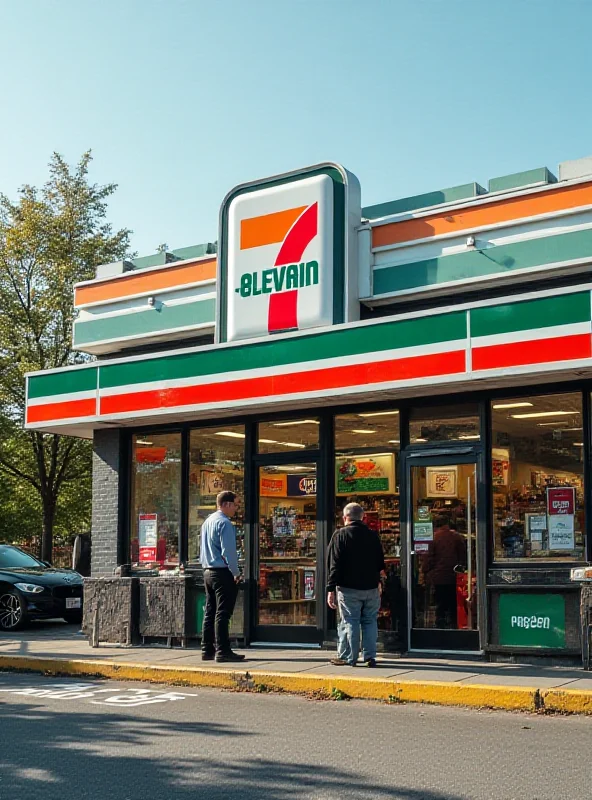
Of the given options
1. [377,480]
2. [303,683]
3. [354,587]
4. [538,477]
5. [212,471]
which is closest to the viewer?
[303,683]

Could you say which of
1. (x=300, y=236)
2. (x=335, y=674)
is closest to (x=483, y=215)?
(x=300, y=236)

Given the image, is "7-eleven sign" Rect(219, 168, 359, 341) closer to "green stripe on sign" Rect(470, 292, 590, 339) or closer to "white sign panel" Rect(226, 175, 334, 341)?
"white sign panel" Rect(226, 175, 334, 341)

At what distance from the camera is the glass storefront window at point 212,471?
1390 centimetres

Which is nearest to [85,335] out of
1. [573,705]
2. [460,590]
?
[460,590]

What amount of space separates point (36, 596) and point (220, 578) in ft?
22.5

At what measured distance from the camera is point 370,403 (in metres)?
12.8

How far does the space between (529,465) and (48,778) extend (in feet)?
22.6

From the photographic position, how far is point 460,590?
11.9 m

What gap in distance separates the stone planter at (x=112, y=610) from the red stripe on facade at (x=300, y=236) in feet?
15.1


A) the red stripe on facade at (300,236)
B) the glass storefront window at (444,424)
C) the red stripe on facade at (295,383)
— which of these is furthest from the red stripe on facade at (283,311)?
the glass storefront window at (444,424)

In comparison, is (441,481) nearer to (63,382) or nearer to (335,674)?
(335,674)

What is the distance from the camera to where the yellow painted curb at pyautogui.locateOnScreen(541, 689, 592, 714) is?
8414 mm

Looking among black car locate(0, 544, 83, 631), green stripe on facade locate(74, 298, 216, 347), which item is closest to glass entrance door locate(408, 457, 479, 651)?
green stripe on facade locate(74, 298, 216, 347)

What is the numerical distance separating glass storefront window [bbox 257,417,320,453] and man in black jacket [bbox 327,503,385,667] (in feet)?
7.68
